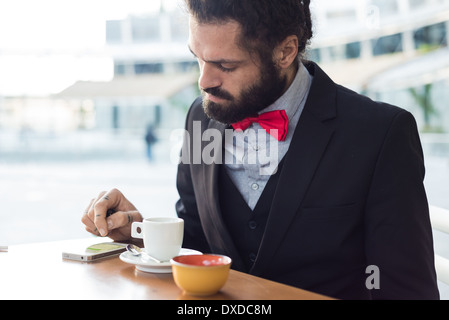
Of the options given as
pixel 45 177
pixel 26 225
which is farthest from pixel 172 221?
pixel 45 177

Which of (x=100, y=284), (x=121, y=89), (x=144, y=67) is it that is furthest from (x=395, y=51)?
(x=100, y=284)

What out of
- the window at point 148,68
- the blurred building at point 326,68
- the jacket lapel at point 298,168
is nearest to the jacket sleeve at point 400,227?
the jacket lapel at point 298,168

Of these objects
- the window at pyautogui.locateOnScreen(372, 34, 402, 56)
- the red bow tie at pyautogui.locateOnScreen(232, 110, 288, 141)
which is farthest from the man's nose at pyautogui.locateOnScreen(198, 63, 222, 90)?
the window at pyautogui.locateOnScreen(372, 34, 402, 56)

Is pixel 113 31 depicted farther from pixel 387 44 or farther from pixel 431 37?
pixel 431 37

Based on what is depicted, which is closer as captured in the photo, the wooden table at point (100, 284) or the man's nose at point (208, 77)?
the wooden table at point (100, 284)

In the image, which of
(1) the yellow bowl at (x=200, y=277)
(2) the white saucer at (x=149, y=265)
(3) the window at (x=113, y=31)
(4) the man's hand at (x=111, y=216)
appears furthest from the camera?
(3) the window at (x=113, y=31)

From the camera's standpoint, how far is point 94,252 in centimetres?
104

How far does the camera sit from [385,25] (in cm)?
1127

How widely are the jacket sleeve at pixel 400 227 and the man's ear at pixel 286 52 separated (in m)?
0.36

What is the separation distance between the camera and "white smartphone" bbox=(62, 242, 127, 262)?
1.02 metres

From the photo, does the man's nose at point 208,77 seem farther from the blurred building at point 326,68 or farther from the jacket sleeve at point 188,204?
the blurred building at point 326,68

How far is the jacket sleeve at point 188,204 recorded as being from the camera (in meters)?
1.43

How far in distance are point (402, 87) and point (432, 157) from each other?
2067 millimetres

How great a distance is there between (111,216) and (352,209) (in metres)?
0.56
